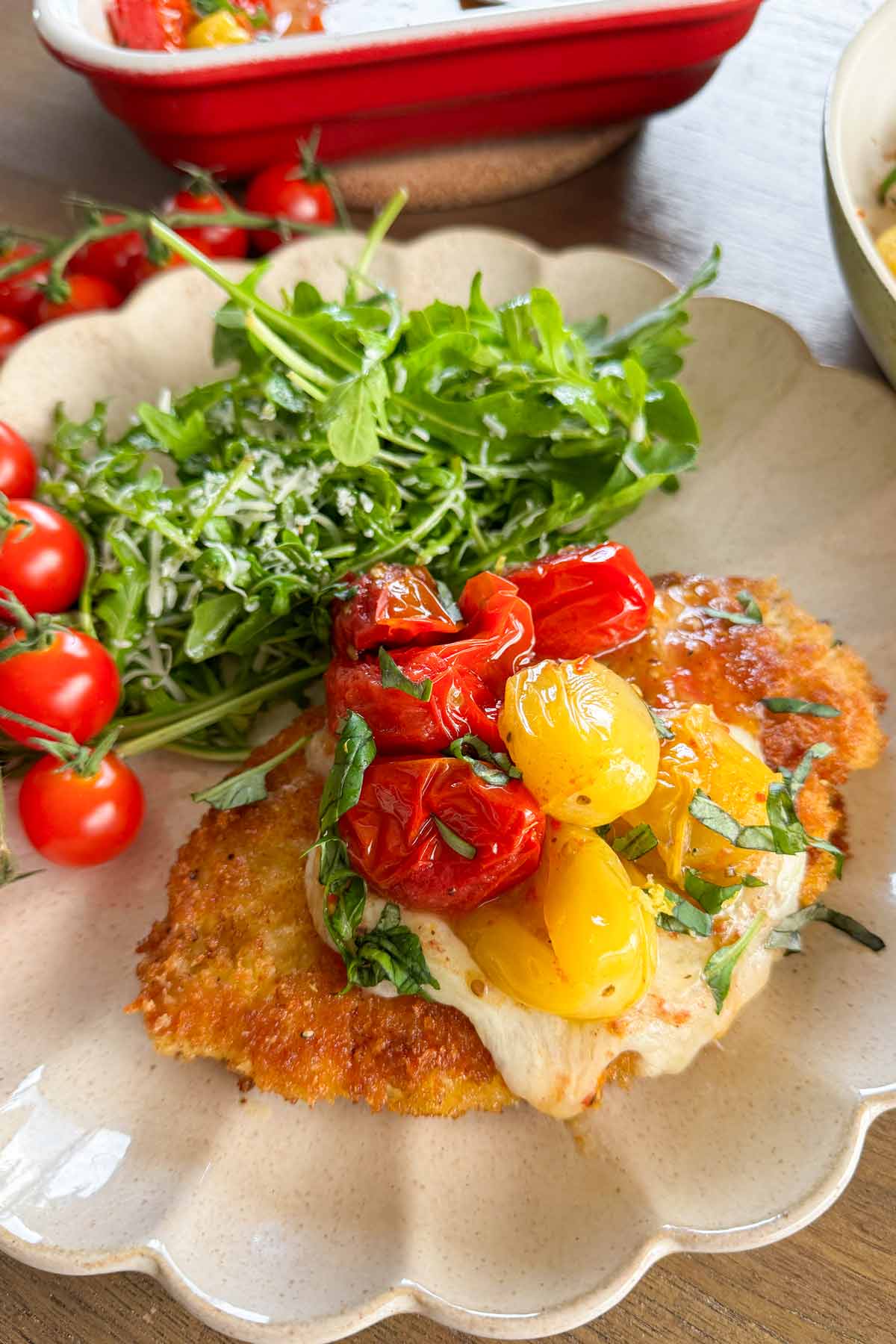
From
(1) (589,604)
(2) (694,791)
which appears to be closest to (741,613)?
(1) (589,604)

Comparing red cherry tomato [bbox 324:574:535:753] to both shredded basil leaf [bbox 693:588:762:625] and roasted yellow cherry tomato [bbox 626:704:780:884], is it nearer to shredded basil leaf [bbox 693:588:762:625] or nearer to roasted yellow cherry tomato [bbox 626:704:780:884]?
roasted yellow cherry tomato [bbox 626:704:780:884]

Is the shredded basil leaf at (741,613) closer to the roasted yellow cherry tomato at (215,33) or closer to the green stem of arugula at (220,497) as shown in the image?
the green stem of arugula at (220,497)

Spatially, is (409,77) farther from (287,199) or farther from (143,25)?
(143,25)

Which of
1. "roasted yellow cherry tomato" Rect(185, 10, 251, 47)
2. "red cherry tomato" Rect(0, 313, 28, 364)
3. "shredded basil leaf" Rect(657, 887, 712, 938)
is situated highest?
"roasted yellow cherry tomato" Rect(185, 10, 251, 47)

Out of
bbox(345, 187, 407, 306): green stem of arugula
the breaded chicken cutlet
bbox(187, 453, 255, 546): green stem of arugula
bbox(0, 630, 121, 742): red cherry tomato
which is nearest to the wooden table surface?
bbox(345, 187, 407, 306): green stem of arugula

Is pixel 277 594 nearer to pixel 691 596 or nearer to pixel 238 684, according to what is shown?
pixel 238 684

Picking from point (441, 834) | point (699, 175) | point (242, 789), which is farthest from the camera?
point (699, 175)
